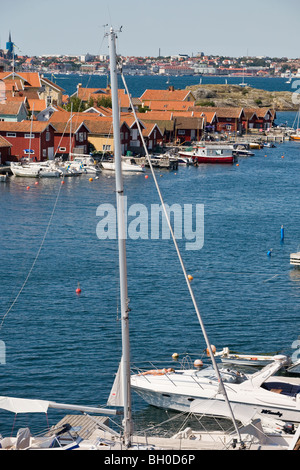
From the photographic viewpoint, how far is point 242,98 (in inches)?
6068

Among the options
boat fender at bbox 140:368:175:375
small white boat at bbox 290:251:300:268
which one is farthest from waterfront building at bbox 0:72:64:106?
boat fender at bbox 140:368:175:375

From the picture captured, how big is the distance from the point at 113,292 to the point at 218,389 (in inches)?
492

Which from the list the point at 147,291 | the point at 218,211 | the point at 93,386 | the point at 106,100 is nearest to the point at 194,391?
the point at 93,386

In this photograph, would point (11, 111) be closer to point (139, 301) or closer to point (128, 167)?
point (128, 167)

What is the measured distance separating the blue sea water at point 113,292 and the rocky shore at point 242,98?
279 ft

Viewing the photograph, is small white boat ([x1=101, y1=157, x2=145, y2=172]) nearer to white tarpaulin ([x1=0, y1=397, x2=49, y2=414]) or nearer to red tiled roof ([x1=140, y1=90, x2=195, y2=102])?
red tiled roof ([x1=140, y1=90, x2=195, y2=102])

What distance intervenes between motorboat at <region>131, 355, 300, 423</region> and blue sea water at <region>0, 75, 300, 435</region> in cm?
88

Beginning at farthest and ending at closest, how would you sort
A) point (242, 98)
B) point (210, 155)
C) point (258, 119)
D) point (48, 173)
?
point (242, 98)
point (258, 119)
point (210, 155)
point (48, 173)

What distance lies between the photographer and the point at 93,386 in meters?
24.0

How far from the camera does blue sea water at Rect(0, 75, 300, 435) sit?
25.6 m

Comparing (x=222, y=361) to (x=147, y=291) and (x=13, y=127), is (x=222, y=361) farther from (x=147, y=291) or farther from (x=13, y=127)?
(x=13, y=127)

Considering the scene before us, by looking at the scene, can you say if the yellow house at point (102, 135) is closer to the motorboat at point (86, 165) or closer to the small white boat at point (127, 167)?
the small white boat at point (127, 167)

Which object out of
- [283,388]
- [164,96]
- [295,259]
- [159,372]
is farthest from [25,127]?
[283,388]

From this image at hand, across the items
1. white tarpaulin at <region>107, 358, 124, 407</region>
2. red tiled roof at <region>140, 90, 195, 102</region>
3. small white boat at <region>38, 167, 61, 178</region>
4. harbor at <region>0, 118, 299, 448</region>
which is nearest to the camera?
white tarpaulin at <region>107, 358, 124, 407</region>
